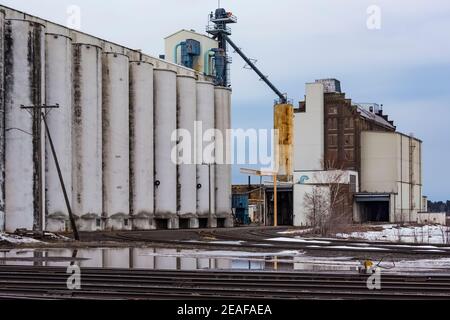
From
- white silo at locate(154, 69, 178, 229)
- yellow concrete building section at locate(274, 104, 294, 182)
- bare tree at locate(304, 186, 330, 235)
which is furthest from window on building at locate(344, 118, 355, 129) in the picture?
white silo at locate(154, 69, 178, 229)

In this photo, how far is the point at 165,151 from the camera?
59750 millimetres

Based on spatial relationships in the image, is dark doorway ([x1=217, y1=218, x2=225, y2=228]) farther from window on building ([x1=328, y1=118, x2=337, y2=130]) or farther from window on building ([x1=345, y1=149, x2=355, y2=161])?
window on building ([x1=328, y1=118, x2=337, y2=130])

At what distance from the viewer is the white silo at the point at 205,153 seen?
63.5 meters

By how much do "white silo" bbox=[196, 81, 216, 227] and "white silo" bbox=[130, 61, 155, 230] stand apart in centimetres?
647

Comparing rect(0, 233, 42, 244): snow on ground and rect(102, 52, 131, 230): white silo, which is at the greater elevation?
rect(102, 52, 131, 230): white silo

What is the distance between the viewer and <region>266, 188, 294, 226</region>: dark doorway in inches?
3307

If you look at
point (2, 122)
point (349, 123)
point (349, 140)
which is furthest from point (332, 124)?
point (2, 122)

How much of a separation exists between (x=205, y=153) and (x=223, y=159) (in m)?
3.73

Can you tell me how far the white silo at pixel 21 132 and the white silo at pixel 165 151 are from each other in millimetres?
16789

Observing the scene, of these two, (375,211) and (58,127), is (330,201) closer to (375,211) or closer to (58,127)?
(375,211)

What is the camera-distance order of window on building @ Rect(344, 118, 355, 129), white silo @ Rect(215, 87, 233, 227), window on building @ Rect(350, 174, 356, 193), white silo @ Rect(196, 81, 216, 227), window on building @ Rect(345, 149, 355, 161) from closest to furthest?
1. white silo @ Rect(196, 81, 216, 227)
2. white silo @ Rect(215, 87, 233, 227)
3. window on building @ Rect(350, 174, 356, 193)
4. window on building @ Rect(344, 118, 355, 129)
5. window on building @ Rect(345, 149, 355, 161)

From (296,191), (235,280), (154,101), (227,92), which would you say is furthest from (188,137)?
(235,280)

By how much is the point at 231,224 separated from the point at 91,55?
956 inches

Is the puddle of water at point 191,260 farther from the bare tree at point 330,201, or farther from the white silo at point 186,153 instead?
Result: the white silo at point 186,153
